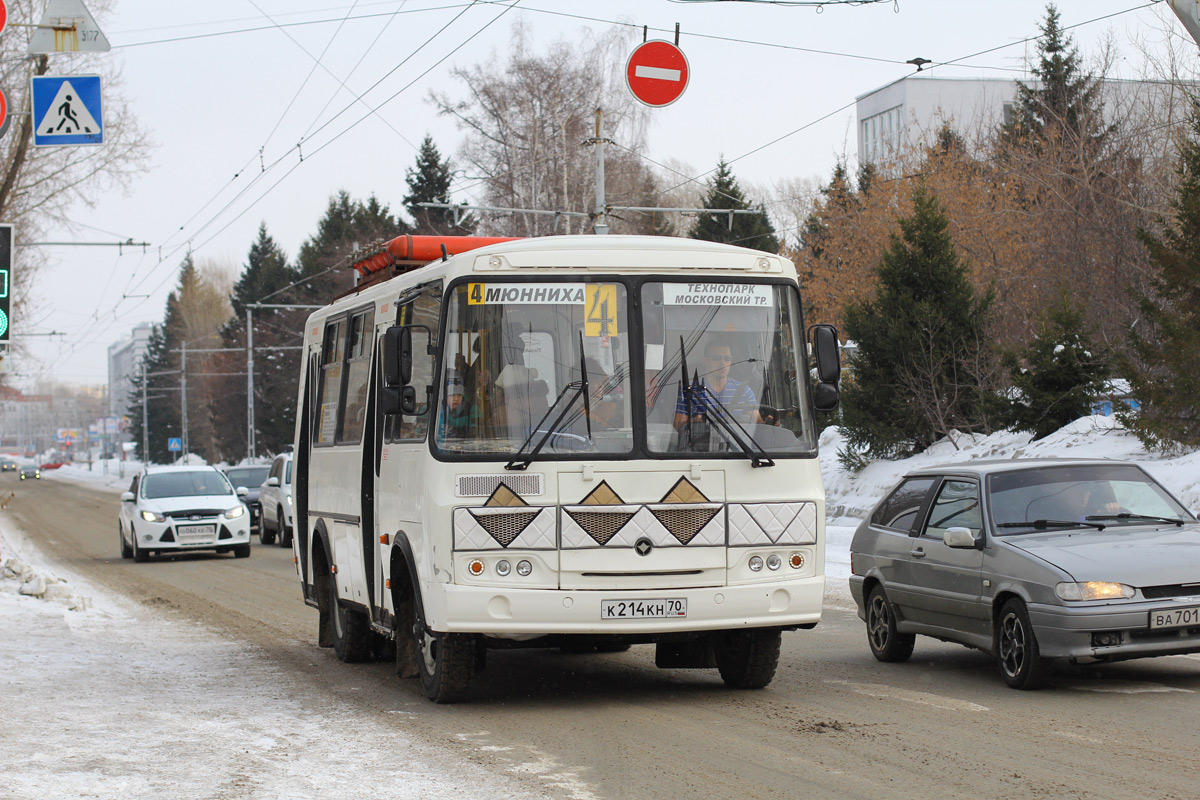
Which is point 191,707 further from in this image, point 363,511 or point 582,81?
point 582,81

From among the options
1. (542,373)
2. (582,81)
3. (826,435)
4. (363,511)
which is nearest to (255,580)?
→ (363,511)

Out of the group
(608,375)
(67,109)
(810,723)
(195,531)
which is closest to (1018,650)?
(810,723)

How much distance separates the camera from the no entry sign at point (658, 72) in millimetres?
25297

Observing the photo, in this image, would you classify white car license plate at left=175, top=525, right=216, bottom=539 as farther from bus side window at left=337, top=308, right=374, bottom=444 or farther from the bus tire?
bus side window at left=337, top=308, right=374, bottom=444

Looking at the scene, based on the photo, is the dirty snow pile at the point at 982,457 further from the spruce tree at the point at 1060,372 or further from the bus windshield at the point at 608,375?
the bus windshield at the point at 608,375

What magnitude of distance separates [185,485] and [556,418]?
2021 centimetres

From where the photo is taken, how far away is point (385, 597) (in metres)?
10.2

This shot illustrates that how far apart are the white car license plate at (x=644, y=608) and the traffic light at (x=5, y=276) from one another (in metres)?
10.4

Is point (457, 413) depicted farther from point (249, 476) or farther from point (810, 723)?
point (249, 476)

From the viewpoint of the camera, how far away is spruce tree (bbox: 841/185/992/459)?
2938 centimetres

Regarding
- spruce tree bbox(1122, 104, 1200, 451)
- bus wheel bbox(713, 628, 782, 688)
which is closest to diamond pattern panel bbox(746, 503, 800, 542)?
bus wheel bbox(713, 628, 782, 688)

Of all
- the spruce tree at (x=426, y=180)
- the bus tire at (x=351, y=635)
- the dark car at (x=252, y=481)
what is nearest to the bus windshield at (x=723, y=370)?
the bus tire at (x=351, y=635)

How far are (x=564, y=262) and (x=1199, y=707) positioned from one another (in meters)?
4.49

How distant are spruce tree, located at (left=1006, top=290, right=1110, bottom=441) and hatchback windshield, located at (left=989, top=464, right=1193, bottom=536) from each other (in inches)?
636
